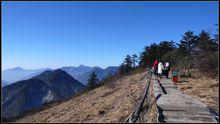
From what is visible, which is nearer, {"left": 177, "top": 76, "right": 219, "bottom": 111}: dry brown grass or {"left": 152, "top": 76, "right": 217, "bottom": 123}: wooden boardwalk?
{"left": 152, "top": 76, "right": 217, "bottom": 123}: wooden boardwalk

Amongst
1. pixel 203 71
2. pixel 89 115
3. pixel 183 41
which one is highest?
pixel 183 41

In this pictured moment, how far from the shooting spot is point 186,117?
11039mm

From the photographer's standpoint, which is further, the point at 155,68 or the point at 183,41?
the point at 183,41

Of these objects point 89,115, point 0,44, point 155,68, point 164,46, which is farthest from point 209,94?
point 164,46

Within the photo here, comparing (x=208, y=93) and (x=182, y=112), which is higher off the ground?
(x=208, y=93)

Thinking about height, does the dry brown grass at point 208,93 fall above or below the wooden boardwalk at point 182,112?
above

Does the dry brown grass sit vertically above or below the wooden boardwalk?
above

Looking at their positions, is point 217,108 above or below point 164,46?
below

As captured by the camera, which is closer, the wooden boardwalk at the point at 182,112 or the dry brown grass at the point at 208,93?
the wooden boardwalk at the point at 182,112

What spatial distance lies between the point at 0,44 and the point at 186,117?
6.39 meters

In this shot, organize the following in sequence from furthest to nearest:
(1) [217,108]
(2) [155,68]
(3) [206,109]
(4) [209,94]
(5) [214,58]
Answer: (2) [155,68] → (5) [214,58] → (4) [209,94] → (1) [217,108] → (3) [206,109]

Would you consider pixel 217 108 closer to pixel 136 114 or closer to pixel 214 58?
pixel 136 114

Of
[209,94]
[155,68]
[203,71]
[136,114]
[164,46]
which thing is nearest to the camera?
[136,114]

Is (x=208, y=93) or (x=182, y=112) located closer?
(x=182, y=112)
